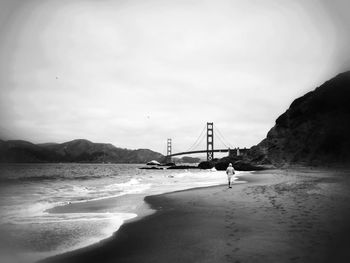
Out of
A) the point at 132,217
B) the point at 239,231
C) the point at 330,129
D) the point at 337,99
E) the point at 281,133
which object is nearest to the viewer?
the point at 239,231

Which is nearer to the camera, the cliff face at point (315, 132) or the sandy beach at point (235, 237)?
the sandy beach at point (235, 237)

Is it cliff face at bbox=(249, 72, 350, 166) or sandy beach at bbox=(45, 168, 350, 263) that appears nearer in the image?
sandy beach at bbox=(45, 168, 350, 263)

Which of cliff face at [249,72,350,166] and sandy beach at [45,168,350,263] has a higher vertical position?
cliff face at [249,72,350,166]

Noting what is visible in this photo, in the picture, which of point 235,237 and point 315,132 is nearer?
point 235,237

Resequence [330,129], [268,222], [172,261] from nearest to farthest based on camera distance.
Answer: [172,261]
[268,222]
[330,129]

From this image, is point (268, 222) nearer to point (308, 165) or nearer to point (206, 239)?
point (206, 239)

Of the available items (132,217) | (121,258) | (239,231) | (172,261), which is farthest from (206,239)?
(132,217)

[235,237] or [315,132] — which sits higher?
[315,132]

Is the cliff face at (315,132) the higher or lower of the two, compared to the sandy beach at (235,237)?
higher
